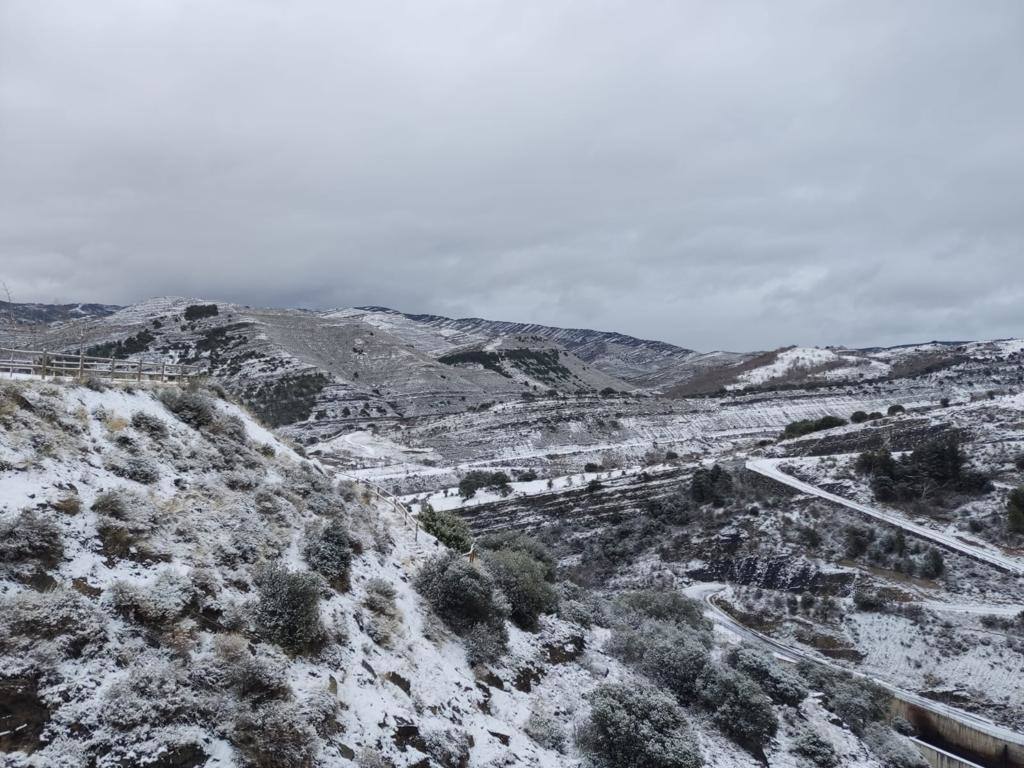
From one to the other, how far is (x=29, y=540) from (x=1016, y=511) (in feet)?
148

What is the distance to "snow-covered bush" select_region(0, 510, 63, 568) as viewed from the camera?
328 inches

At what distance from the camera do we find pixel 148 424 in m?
13.8

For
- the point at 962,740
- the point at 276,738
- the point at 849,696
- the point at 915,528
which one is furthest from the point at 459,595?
the point at 915,528

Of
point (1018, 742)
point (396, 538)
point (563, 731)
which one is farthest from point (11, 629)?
point (1018, 742)

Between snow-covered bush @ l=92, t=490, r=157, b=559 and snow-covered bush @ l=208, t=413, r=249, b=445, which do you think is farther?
snow-covered bush @ l=208, t=413, r=249, b=445

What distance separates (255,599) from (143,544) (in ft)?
6.93

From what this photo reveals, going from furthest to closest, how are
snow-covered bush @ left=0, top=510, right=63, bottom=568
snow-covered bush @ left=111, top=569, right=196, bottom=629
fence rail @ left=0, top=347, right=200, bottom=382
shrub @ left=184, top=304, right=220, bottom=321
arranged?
shrub @ left=184, top=304, right=220, bottom=321 → fence rail @ left=0, top=347, right=200, bottom=382 → snow-covered bush @ left=111, top=569, right=196, bottom=629 → snow-covered bush @ left=0, top=510, right=63, bottom=568

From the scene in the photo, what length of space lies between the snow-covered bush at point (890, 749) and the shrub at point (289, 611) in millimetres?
17418

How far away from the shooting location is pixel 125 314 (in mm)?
116625

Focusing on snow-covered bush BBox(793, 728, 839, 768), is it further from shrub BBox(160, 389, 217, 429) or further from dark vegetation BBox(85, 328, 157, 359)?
dark vegetation BBox(85, 328, 157, 359)

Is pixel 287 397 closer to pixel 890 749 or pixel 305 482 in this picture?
pixel 305 482

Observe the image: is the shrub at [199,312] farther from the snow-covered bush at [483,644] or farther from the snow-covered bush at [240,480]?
the snow-covered bush at [483,644]

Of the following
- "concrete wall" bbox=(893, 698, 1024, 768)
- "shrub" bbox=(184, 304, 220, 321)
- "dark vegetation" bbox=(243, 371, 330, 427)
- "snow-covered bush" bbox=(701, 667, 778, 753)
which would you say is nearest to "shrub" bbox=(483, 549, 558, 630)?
"snow-covered bush" bbox=(701, 667, 778, 753)

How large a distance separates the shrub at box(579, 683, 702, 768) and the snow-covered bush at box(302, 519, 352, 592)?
6.29m
